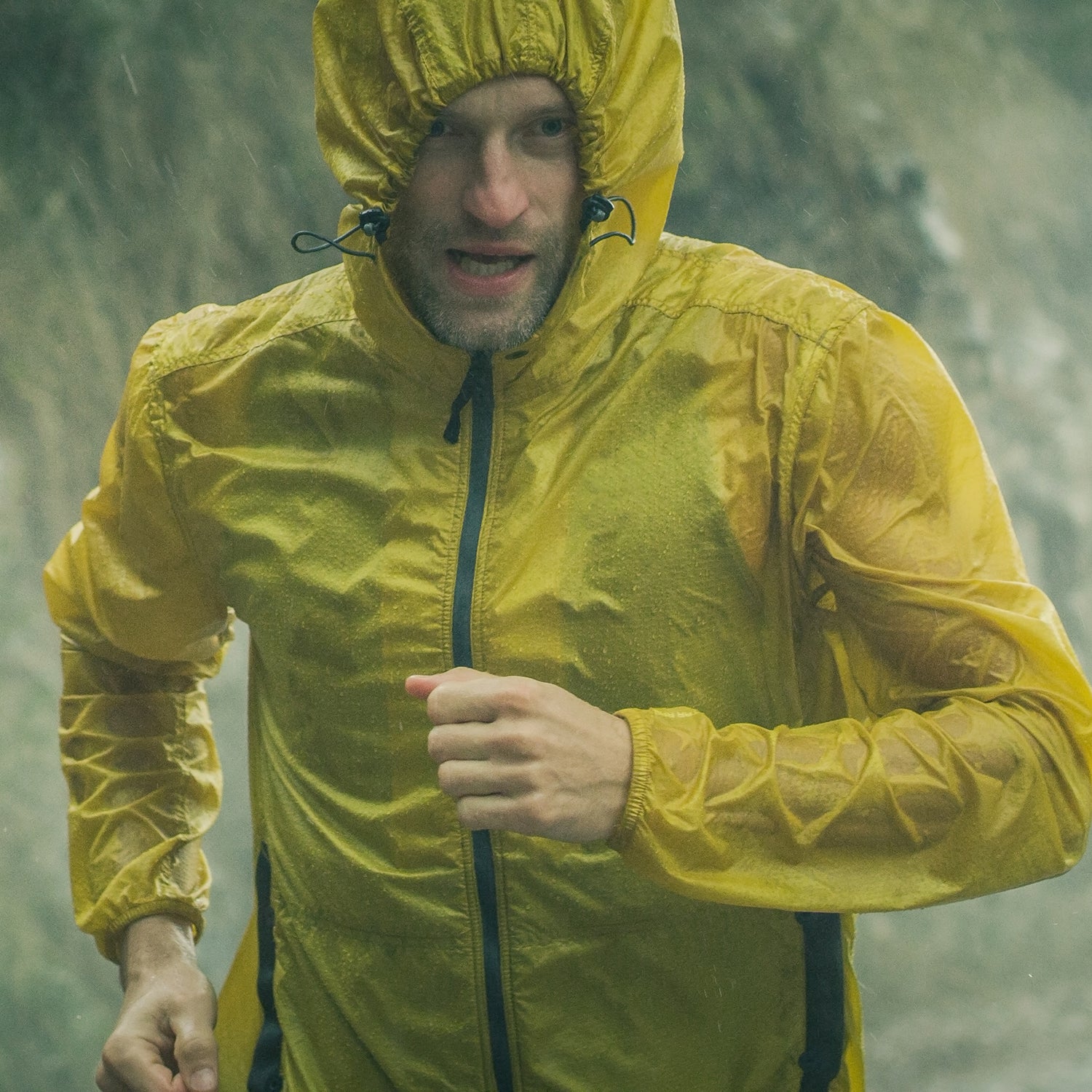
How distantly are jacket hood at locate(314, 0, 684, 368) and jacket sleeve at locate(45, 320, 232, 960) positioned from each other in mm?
247

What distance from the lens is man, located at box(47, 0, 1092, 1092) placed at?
3.10ft

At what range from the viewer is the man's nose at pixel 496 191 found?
3.33ft

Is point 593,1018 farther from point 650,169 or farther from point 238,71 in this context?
point 238,71

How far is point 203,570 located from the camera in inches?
48.1

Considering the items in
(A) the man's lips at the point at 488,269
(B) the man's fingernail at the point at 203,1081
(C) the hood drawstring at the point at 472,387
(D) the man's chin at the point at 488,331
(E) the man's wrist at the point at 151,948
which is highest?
(A) the man's lips at the point at 488,269

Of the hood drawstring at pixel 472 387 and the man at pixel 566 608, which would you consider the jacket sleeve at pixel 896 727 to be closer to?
the man at pixel 566 608

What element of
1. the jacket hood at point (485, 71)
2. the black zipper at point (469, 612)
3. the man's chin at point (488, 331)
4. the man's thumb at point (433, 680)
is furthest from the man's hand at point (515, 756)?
the jacket hood at point (485, 71)

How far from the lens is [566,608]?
1.05 m

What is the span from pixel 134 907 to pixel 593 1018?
410 millimetres

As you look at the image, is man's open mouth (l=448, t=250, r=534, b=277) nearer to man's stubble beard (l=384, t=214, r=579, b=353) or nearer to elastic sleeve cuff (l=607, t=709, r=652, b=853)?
man's stubble beard (l=384, t=214, r=579, b=353)

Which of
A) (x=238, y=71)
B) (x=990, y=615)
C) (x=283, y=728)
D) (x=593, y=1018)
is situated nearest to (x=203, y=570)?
(x=283, y=728)

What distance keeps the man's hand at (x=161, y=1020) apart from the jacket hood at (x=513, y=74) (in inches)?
21.1

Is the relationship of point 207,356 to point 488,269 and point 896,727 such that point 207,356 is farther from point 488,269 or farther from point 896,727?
point 896,727

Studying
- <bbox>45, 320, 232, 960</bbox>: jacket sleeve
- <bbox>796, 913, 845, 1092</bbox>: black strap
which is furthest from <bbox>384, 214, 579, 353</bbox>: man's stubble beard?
<bbox>796, 913, 845, 1092</bbox>: black strap
